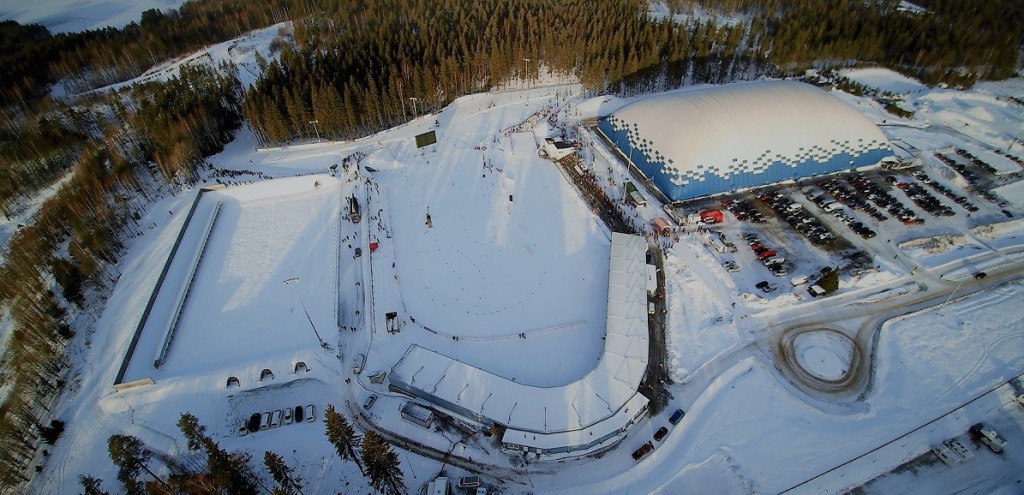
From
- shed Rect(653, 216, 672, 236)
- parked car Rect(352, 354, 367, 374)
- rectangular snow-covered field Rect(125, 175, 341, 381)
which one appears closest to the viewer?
parked car Rect(352, 354, 367, 374)

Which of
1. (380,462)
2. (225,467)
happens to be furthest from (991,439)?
(225,467)

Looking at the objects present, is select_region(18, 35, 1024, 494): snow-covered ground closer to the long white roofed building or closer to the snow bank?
the long white roofed building

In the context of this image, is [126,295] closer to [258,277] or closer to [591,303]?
[258,277]

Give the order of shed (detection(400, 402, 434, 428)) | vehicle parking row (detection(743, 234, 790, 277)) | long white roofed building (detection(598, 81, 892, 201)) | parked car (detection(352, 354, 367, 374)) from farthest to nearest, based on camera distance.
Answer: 1. long white roofed building (detection(598, 81, 892, 201))
2. vehicle parking row (detection(743, 234, 790, 277))
3. parked car (detection(352, 354, 367, 374))
4. shed (detection(400, 402, 434, 428))

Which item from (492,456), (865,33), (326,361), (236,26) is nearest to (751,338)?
(492,456)

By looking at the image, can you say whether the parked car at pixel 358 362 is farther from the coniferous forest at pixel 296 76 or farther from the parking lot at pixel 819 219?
the parking lot at pixel 819 219

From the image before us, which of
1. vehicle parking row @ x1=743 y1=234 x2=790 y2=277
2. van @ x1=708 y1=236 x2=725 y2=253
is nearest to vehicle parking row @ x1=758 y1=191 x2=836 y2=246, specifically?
vehicle parking row @ x1=743 y1=234 x2=790 y2=277

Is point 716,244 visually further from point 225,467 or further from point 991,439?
point 225,467
